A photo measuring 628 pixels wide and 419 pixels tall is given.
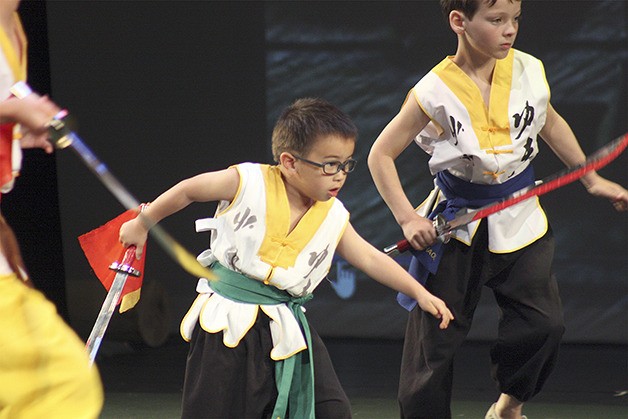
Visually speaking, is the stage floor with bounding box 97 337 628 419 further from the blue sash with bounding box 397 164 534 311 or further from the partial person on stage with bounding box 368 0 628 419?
the blue sash with bounding box 397 164 534 311

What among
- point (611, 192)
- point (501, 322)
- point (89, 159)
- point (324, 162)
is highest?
point (89, 159)

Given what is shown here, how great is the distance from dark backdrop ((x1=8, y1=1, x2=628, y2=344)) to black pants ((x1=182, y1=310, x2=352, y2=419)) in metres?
2.63

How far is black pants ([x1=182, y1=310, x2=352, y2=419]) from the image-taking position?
8.61 feet

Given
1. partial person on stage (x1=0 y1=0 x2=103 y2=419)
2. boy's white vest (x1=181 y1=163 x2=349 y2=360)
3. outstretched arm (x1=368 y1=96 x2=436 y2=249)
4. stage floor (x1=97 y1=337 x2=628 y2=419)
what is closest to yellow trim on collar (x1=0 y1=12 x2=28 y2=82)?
partial person on stage (x1=0 y1=0 x2=103 y2=419)

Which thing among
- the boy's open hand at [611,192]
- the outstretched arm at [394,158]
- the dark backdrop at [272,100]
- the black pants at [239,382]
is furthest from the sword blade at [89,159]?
the dark backdrop at [272,100]

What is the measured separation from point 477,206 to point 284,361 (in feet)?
2.58

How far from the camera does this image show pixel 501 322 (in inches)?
125

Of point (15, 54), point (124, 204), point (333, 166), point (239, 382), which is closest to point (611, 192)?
point (333, 166)

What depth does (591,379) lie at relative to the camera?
4.60 meters

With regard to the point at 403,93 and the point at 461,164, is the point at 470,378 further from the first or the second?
the point at 461,164

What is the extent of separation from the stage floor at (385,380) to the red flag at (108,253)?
1191 millimetres

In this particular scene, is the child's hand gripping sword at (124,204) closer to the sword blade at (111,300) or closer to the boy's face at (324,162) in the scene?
the sword blade at (111,300)

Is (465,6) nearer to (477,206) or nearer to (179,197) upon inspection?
(477,206)

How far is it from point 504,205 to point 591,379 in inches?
71.7
